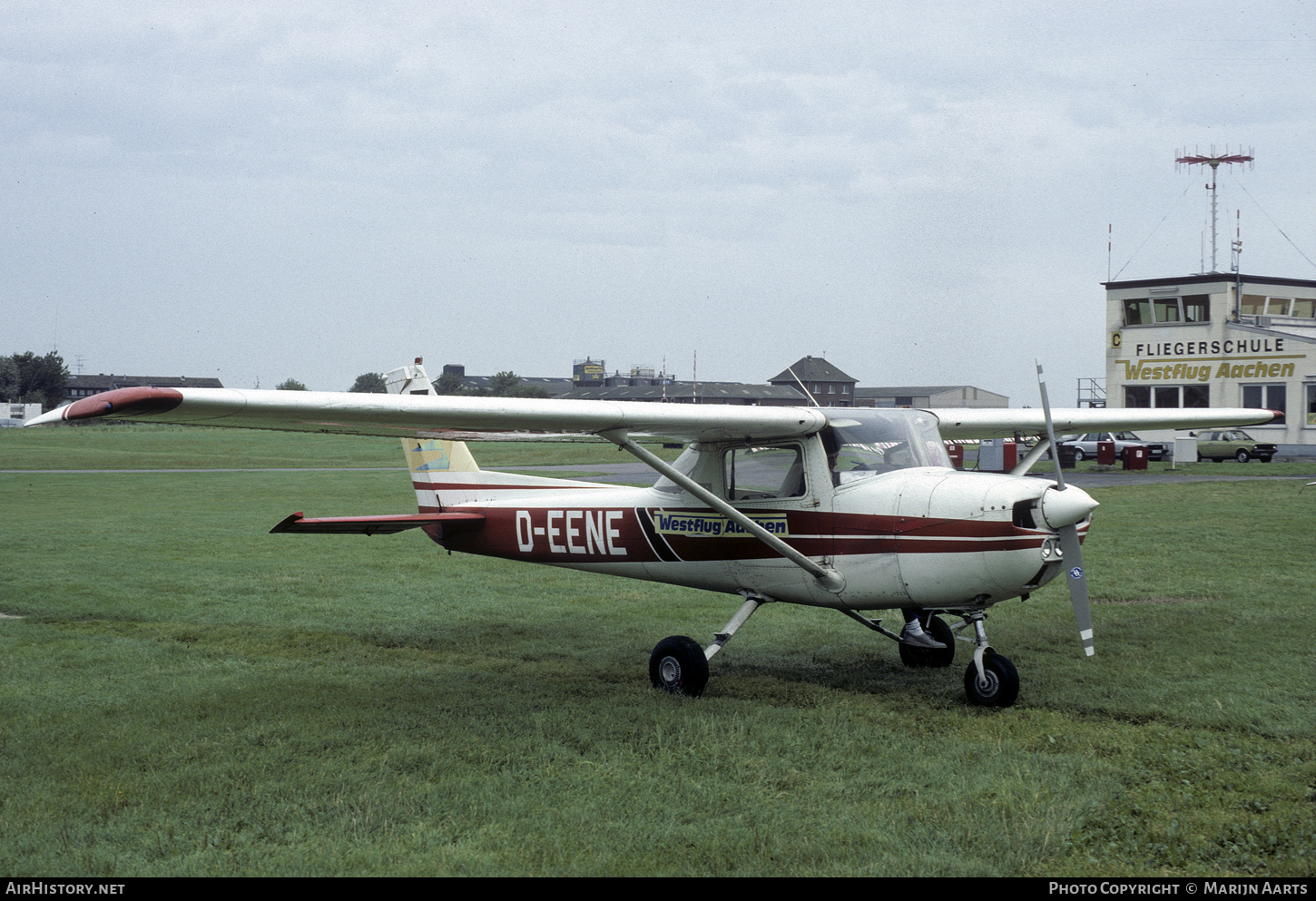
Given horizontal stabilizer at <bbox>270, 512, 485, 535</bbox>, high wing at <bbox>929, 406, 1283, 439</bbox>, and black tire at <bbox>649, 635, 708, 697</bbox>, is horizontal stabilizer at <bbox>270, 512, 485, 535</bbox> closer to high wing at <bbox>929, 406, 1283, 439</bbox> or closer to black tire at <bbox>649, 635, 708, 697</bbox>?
black tire at <bbox>649, 635, 708, 697</bbox>

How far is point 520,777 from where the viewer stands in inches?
248

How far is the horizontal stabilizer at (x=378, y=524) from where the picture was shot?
30.3 feet

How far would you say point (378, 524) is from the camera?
33.2 ft

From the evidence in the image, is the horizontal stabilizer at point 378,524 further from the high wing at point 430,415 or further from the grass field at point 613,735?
the high wing at point 430,415

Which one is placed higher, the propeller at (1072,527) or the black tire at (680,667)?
the propeller at (1072,527)

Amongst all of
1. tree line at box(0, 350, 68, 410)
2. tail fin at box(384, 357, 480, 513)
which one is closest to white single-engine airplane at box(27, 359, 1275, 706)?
tail fin at box(384, 357, 480, 513)

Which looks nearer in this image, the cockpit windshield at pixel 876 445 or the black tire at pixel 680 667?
the black tire at pixel 680 667

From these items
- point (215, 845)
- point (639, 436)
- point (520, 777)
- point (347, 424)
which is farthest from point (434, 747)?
point (639, 436)

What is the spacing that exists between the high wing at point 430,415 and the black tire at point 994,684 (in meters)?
2.31

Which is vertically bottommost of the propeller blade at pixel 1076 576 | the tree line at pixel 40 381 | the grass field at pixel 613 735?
the grass field at pixel 613 735

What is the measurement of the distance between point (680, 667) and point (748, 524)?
1.32 meters

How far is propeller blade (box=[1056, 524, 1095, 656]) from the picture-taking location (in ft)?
24.9

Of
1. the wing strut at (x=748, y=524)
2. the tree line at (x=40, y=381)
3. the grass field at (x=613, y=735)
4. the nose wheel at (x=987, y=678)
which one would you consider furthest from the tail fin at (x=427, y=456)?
the tree line at (x=40, y=381)

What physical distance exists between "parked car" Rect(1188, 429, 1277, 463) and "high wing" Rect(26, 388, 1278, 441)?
115 feet
